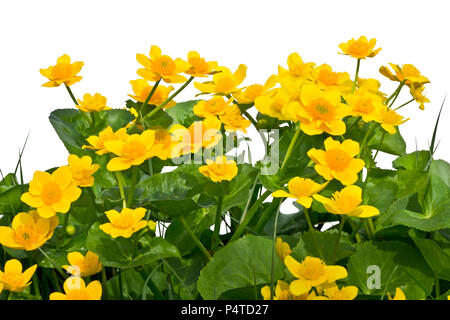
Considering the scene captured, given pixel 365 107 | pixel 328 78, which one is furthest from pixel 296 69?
pixel 365 107

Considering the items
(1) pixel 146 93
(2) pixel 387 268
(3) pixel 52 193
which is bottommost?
(2) pixel 387 268

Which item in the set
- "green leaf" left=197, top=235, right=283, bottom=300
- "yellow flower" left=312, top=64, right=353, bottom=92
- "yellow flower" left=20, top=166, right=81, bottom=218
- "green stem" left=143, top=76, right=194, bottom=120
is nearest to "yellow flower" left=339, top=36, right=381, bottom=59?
"yellow flower" left=312, top=64, right=353, bottom=92

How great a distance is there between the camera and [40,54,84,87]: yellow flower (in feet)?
3.15

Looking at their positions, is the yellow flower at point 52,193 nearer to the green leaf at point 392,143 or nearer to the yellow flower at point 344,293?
the yellow flower at point 344,293

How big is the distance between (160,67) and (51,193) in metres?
0.23

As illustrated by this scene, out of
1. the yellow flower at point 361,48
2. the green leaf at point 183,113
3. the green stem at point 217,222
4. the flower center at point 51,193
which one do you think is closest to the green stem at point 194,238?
the green stem at point 217,222

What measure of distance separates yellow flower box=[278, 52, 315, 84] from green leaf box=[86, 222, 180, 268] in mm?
334

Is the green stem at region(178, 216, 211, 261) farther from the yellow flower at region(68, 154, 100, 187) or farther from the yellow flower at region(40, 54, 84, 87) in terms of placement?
the yellow flower at region(40, 54, 84, 87)

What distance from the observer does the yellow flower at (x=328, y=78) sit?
99 cm

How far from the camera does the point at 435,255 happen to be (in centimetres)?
81

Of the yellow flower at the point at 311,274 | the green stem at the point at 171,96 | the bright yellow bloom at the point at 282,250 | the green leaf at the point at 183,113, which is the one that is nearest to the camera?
the yellow flower at the point at 311,274

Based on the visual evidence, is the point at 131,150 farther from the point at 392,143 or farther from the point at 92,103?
the point at 392,143

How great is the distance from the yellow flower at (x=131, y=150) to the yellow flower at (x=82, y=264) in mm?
108

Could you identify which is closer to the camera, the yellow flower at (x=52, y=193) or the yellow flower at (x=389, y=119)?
the yellow flower at (x=52, y=193)
